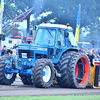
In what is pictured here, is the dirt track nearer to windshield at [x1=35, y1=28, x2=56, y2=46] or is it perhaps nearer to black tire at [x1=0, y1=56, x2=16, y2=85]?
black tire at [x1=0, y1=56, x2=16, y2=85]

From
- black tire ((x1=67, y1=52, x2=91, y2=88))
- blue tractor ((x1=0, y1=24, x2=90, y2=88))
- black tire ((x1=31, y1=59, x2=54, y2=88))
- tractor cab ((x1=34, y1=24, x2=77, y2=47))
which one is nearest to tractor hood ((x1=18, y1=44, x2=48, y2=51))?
blue tractor ((x1=0, y1=24, x2=90, y2=88))

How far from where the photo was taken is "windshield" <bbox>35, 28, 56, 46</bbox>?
11.7 meters

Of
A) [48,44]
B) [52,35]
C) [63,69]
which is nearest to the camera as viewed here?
[63,69]

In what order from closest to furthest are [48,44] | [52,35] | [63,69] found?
[63,69] < [48,44] < [52,35]

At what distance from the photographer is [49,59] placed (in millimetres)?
11398

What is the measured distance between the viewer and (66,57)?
1148 cm

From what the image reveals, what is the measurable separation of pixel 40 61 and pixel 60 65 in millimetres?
1289

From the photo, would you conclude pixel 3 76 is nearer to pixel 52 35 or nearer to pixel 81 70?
pixel 52 35

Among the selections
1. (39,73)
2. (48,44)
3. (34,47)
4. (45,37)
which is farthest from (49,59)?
(39,73)

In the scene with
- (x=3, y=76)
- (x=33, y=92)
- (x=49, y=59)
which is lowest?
(x=33, y=92)

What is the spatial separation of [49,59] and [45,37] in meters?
1.00

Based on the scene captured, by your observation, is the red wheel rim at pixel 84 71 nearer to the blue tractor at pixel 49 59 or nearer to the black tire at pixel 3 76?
the blue tractor at pixel 49 59

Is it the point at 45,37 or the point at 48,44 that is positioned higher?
the point at 45,37

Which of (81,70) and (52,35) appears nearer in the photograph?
(52,35)
